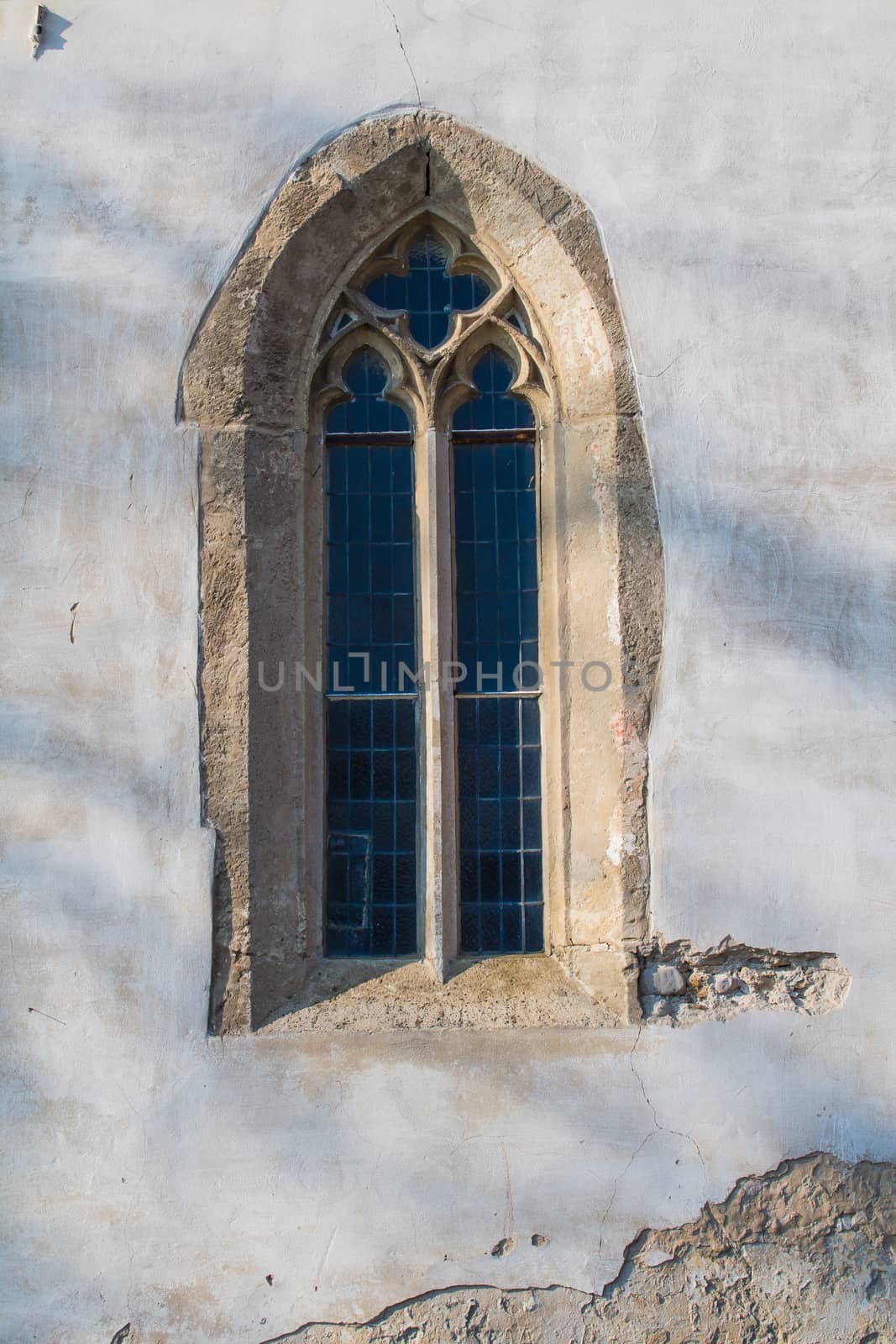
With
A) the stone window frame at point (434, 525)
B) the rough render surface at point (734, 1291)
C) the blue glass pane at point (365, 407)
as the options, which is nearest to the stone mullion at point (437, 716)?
the stone window frame at point (434, 525)

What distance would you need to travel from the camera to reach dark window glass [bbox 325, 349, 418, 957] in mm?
3600

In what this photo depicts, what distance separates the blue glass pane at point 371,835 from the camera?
141 inches

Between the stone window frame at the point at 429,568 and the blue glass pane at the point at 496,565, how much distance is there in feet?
0.29

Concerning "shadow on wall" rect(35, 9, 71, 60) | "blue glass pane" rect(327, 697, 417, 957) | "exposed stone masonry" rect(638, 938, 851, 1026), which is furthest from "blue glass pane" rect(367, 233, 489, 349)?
"exposed stone masonry" rect(638, 938, 851, 1026)

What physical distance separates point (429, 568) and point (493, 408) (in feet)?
2.18

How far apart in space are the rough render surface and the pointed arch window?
39.9 inches

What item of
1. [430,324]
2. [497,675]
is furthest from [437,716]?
[430,324]

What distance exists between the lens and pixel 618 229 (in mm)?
3523

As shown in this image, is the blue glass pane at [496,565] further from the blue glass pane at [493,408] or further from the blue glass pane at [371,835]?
the blue glass pane at [371,835]

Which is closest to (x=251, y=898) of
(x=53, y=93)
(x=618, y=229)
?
(x=618, y=229)

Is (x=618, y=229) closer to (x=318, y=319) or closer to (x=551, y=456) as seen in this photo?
(x=551, y=456)

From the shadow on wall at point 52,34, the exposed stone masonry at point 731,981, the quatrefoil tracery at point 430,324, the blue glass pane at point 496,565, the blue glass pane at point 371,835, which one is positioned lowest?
the exposed stone masonry at point 731,981

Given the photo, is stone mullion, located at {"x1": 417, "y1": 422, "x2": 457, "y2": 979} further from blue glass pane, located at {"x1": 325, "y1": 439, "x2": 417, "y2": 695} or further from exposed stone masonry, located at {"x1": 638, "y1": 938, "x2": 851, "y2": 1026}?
exposed stone masonry, located at {"x1": 638, "y1": 938, "x2": 851, "y2": 1026}

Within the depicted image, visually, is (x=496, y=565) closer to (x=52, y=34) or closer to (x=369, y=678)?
(x=369, y=678)
